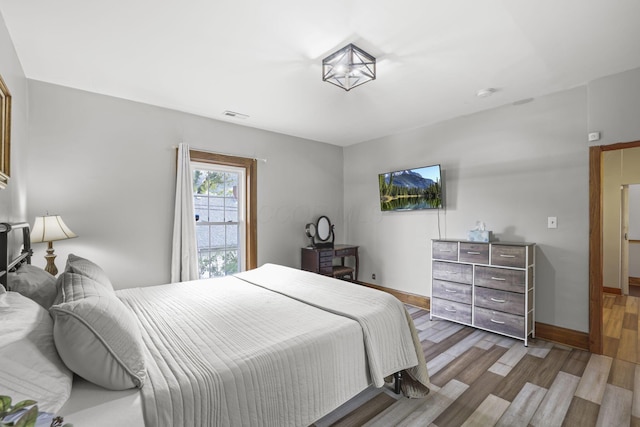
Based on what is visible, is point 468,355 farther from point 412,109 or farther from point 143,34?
point 143,34

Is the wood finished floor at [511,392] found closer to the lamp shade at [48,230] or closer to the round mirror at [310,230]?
the round mirror at [310,230]

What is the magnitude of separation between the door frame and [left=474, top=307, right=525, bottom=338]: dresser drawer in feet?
1.88

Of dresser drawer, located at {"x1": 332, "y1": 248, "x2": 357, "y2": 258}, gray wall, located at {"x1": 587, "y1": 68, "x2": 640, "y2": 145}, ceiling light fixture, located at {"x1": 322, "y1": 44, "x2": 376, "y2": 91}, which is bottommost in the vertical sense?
dresser drawer, located at {"x1": 332, "y1": 248, "x2": 357, "y2": 258}

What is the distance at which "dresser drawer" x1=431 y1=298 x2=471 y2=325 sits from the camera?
328cm

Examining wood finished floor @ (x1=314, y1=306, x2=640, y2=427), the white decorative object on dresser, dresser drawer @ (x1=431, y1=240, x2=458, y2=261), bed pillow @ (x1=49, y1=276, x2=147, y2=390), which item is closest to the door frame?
wood finished floor @ (x1=314, y1=306, x2=640, y2=427)

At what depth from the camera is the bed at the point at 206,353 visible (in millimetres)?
1068

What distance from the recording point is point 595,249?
2713 millimetres

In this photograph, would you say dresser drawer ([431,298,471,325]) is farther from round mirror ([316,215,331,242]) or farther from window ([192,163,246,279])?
window ([192,163,246,279])

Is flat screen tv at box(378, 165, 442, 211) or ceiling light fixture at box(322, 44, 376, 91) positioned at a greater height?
ceiling light fixture at box(322, 44, 376, 91)

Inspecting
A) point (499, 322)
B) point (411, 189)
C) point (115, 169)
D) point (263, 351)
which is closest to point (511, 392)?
point (499, 322)

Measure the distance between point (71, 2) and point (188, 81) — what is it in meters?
1.02

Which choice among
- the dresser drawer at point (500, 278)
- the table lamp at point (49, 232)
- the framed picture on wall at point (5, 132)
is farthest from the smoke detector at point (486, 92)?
the table lamp at point (49, 232)

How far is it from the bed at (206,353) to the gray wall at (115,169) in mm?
790

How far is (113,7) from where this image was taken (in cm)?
176
